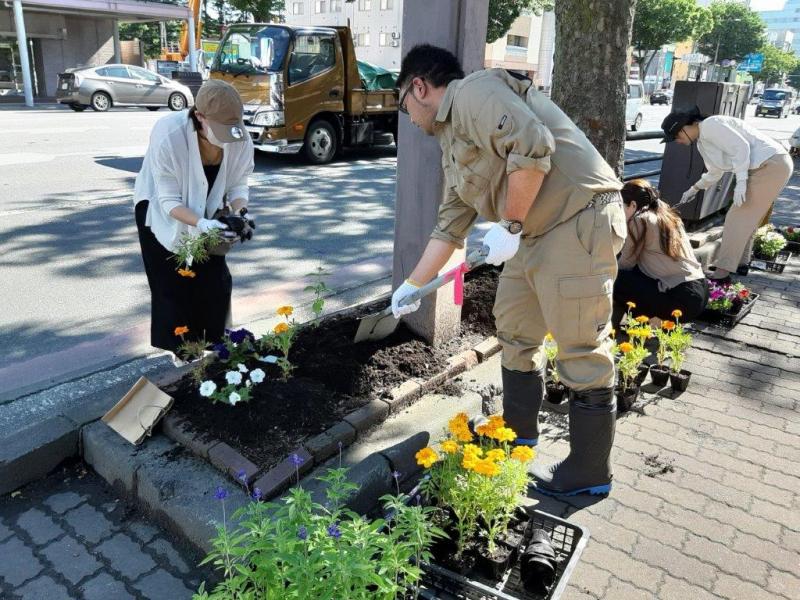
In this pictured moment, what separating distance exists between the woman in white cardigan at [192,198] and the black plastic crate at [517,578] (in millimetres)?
1871

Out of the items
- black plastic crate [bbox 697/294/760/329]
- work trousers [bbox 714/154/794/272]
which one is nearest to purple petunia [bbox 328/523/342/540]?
black plastic crate [bbox 697/294/760/329]

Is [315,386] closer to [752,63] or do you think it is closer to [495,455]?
[495,455]

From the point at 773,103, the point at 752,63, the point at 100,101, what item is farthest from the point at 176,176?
the point at 752,63

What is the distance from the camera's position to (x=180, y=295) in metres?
3.42

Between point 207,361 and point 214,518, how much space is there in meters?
1.05

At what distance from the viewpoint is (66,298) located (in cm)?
493

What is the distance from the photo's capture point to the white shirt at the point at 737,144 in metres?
5.41

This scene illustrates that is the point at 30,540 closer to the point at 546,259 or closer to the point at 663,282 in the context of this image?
the point at 546,259

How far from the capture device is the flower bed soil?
283 centimetres

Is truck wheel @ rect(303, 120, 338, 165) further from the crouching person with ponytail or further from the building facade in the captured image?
the building facade

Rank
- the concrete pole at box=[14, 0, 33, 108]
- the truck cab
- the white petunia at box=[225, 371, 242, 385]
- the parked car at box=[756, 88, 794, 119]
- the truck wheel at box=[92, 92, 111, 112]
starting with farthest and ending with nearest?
the parked car at box=[756, 88, 794, 119]
the concrete pole at box=[14, 0, 33, 108]
the truck wheel at box=[92, 92, 111, 112]
the truck cab
the white petunia at box=[225, 371, 242, 385]

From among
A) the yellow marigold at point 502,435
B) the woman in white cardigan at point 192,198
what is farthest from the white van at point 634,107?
the yellow marigold at point 502,435

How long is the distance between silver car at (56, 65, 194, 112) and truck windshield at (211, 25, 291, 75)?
10.5 meters

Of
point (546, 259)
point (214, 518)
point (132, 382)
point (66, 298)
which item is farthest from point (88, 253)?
point (546, 259)
